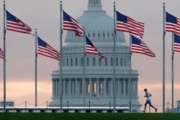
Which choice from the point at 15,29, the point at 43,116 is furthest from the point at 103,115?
the point at 15,29

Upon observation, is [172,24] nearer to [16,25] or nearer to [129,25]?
[129,25]

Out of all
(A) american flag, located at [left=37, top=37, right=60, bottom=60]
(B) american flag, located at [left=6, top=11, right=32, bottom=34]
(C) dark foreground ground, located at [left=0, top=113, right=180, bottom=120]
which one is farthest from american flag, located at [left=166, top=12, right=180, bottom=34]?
(C) dark foreground ground, located at [left=0, top=113, right=180, bottom=120]

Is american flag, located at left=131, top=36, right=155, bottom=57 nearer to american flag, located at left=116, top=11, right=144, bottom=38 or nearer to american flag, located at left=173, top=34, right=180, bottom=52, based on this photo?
american flag, located at left=116, top=11, right=144, bottom=38

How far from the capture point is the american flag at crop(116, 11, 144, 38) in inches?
5881

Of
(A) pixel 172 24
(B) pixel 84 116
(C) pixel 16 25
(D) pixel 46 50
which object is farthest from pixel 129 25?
(B) pixel 84 116

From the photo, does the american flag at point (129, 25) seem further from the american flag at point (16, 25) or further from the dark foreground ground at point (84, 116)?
the dark foreground ground at point (84, 116)

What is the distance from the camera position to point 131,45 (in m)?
155

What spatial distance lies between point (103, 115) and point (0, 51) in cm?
3414

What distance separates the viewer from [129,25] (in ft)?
495

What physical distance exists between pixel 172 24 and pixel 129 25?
352 cm

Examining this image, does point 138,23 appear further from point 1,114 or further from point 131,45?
point 1,114

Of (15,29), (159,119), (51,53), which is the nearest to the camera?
(159,119)

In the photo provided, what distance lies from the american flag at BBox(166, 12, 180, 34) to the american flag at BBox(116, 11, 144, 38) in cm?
261

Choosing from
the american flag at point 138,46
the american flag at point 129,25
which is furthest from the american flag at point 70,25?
the american flag at point 138,46
